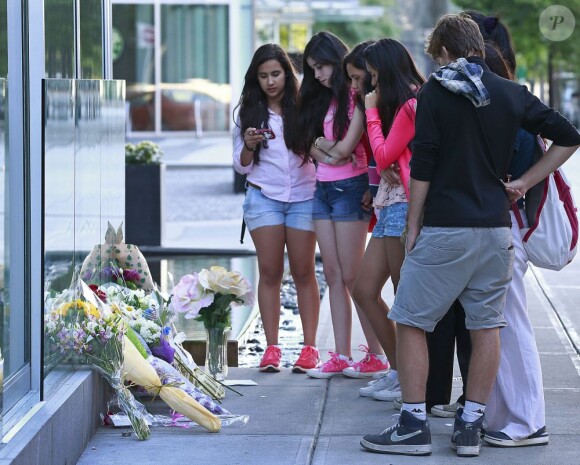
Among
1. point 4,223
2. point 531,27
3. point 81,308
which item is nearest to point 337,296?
point 81,308

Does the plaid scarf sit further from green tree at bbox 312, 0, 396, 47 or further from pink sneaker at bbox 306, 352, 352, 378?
green tree at bbox 312, 0, 396, 47

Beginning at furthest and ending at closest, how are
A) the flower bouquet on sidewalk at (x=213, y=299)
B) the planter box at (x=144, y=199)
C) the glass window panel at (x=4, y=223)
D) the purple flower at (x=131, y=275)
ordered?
the planter box at (x=144, y=199), the flower bouquet on sidewalk at (x=213, y=299), the purple flower at (x=131, y=275), the glass window panel at (x=4, y=223)

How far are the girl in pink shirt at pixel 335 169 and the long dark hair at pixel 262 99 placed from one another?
0.12m

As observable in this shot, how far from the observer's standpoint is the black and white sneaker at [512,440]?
5125mm

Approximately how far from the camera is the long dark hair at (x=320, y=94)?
Result: 6414 mm

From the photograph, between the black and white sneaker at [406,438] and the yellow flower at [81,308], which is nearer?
the black and white sneaker at [406,438]

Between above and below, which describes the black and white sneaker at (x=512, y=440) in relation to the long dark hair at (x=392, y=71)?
below

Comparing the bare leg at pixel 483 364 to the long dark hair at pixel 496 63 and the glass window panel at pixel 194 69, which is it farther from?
the glass window panel at pixel 194 69

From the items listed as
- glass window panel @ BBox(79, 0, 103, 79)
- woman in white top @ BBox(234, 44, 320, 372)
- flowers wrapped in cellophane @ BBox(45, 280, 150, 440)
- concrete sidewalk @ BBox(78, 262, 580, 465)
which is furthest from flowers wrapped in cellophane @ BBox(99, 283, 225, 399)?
glass window panel @ BBox(79, 0, 103, 79)

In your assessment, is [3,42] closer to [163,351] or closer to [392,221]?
[163,351]

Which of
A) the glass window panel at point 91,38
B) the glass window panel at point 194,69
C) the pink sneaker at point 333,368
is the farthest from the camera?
the glass window panel at point 194,69

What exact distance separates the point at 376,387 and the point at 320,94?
1.60 meters

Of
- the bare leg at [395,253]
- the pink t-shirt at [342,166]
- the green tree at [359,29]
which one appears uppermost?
the green tree at [359,29]

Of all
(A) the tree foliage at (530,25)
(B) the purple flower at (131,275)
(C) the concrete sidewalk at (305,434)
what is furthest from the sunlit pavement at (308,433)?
(A) the tree foliage at (530,25)
